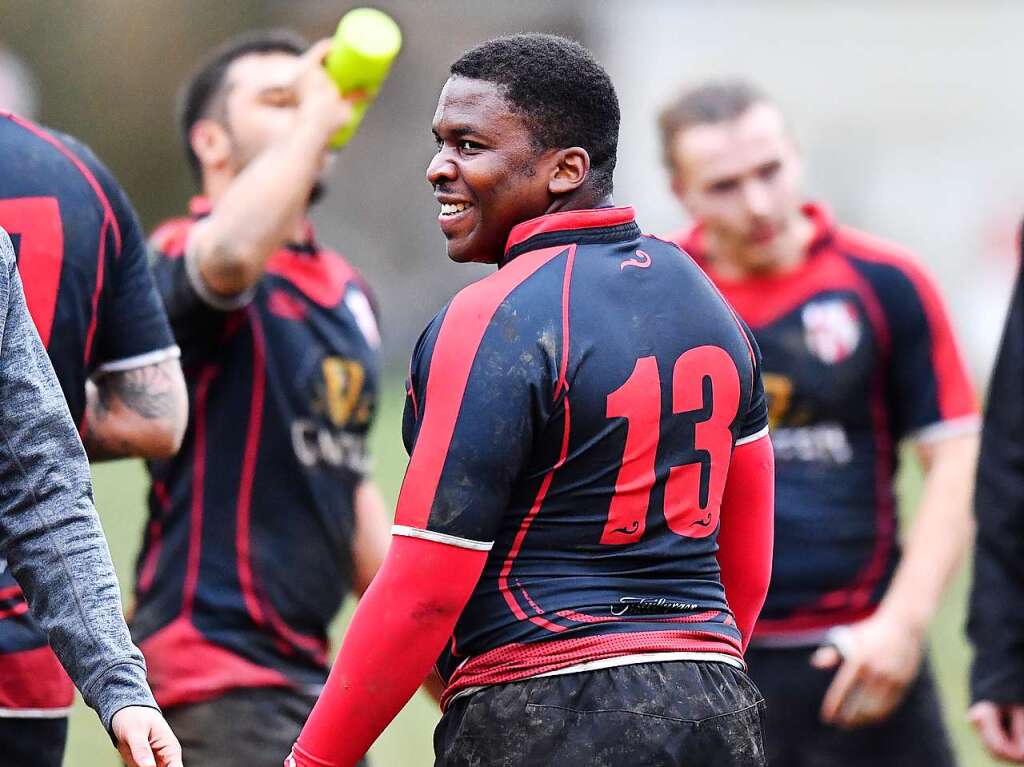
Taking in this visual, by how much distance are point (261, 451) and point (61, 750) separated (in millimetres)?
1089

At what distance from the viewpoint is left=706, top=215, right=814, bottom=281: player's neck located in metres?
5.27

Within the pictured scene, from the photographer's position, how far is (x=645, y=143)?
1099 inches

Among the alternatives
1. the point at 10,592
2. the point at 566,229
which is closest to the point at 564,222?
the point at 566,229

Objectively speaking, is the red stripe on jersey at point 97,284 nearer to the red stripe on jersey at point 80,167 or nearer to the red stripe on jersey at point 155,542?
the red stripe on jersey at point 80,167

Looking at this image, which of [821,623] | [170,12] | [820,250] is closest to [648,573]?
[821,623]

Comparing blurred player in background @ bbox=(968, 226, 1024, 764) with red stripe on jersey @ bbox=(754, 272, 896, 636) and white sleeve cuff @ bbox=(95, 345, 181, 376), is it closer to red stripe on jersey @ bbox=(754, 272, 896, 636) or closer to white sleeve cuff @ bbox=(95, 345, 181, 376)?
red stripe on jersey @ bbox=(754, 272, 896, 636)

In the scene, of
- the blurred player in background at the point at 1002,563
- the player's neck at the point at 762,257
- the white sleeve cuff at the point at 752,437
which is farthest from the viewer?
the player's neck at the point at 762,257

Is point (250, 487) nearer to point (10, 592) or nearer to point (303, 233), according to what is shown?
point (303, 233)

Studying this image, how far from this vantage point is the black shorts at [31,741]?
3422 millimetres

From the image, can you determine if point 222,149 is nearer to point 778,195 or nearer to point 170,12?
point 778,195

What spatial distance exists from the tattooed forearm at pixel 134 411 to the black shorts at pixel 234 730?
0.81 meters

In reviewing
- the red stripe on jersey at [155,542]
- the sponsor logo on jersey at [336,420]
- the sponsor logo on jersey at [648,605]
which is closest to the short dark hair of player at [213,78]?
the sponsor logo on jersey at [336,420]

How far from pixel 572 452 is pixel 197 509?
173 centimetres

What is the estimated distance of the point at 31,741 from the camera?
3.46 m
